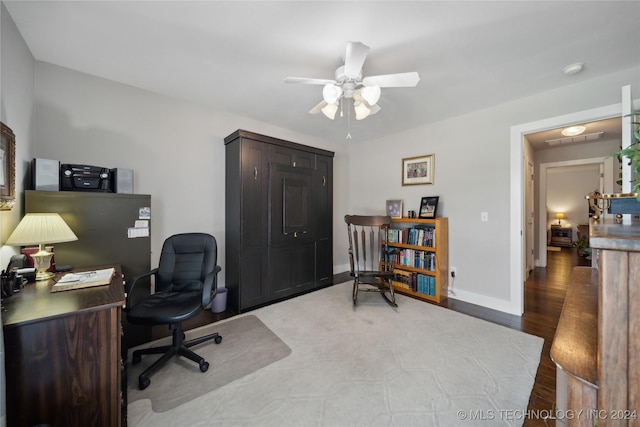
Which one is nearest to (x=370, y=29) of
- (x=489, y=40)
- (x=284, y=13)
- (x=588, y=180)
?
(x=284, y=13)

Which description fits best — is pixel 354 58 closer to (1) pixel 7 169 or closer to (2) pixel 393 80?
(2) pixel 393 80

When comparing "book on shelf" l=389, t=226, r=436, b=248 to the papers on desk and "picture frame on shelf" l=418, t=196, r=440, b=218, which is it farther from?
the papers on desk

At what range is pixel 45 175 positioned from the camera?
1866 millimetres

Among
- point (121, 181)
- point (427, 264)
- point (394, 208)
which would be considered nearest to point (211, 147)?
point (121, 181)

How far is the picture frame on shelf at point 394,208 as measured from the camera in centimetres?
382

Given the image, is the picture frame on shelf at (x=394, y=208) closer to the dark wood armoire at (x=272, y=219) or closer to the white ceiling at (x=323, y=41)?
the dark wood armoire at (x=272, y=219)

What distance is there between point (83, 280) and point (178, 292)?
0.71 metres

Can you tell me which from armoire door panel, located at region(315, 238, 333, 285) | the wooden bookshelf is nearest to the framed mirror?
armoire door panel, located at region(315, 238, 333, 285)

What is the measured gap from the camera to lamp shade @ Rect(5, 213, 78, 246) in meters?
1.43

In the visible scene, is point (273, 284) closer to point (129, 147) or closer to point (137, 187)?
point (137, 187)

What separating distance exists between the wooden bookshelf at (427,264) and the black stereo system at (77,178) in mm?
3273

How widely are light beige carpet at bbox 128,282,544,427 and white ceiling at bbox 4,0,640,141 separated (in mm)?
2419

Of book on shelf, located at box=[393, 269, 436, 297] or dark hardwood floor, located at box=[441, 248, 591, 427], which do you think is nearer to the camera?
dark hardwood floor, located at box=[441, 248, 591, 427]

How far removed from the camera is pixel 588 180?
678 cm
